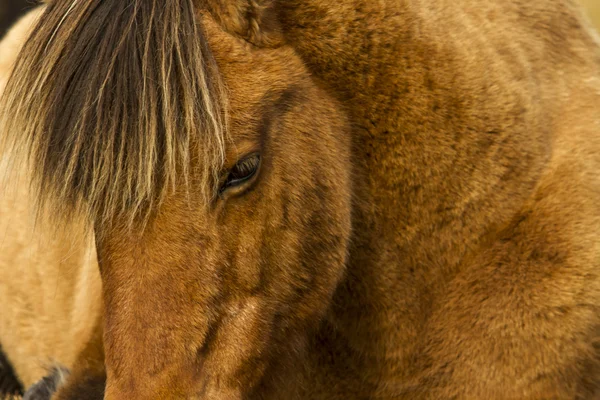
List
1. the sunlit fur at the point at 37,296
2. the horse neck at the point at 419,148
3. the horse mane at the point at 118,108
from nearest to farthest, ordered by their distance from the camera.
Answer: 1. the horse mane at the point at 118,108
2. the horse neck at the point at 419,148
3. the sunlit fur at the point at 37,296

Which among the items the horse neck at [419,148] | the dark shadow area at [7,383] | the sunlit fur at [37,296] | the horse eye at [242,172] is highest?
the horse eye at [242,172]

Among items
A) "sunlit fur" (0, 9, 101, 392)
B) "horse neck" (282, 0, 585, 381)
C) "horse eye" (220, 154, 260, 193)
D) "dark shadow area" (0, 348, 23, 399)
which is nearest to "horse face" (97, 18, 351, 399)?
"horse eye" (220, 154, 260, 193)

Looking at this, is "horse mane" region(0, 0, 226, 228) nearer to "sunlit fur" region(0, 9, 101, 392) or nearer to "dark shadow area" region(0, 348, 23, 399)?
"sunlit fur" region(0, 9, 101, 392)

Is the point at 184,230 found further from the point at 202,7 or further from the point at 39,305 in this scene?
the point at 39,305

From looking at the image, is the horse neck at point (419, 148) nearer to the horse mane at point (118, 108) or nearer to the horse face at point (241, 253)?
the horse face at point (241, 253)

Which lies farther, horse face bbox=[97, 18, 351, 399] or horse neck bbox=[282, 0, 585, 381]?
horse neck bbox=[282, 0, 585, 381]

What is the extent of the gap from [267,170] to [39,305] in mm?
2073

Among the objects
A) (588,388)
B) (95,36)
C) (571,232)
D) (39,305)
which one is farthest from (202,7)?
(39,305)

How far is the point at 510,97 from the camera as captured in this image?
284 cm

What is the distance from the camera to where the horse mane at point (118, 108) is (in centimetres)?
222

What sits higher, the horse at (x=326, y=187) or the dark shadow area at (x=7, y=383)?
the horse at (x=326, y=187)

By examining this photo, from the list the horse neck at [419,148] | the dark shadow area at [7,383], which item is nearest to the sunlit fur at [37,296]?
the dark shadow area at [7,383]

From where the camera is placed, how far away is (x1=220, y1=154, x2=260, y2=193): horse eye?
231cm

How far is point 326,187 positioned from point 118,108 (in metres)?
0.73
